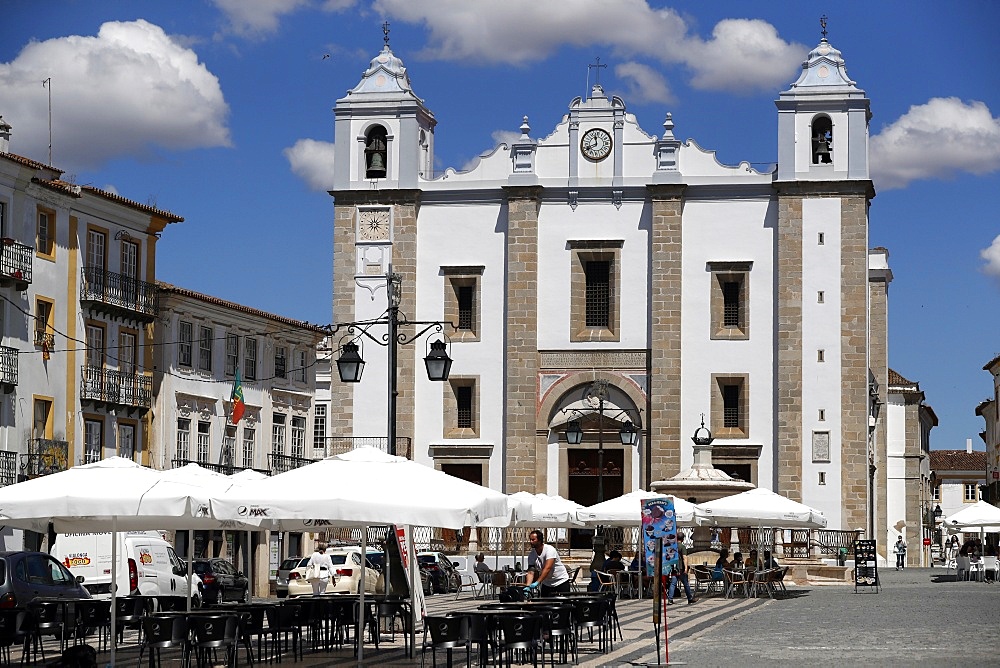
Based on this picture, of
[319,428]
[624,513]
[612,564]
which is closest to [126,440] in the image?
[612,564]

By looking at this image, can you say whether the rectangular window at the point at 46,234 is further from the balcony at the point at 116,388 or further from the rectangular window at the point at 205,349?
the rectangular window at the point at 205,349

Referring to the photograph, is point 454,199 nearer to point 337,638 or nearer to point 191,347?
point 191,347

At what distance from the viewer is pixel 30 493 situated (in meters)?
18.6

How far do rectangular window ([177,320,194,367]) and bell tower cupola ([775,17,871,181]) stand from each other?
18463 mm

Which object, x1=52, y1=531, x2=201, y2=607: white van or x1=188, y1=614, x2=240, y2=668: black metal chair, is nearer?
x1=188, y1=614, x2=240, y2=668: black metal chair

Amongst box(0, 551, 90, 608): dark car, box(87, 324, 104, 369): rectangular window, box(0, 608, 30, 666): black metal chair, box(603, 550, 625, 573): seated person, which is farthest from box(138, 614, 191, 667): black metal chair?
box(87, 324, 104, 369): rectangular window

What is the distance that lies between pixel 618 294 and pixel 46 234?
19.4 meters

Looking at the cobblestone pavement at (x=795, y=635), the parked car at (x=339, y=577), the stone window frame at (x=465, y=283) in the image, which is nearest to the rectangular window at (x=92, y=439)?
the parked car at (x=339, y=577)

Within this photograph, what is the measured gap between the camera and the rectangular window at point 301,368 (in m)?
56.6

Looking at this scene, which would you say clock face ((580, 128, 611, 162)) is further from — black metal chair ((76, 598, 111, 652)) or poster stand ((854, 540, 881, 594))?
black metal chair ((76, 598, 111, 652))

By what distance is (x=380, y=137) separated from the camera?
186ft

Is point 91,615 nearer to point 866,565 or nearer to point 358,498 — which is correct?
point 358,498

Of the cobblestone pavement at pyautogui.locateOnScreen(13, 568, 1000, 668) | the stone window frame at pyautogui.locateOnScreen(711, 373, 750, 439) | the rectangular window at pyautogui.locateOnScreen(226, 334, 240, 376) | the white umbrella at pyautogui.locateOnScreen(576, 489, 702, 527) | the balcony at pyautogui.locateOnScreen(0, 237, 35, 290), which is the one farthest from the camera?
the stone window frame at pyautogui.locateOnScreen(711, 373, 750, 439)

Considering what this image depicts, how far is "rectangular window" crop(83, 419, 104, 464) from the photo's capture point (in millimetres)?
43562
